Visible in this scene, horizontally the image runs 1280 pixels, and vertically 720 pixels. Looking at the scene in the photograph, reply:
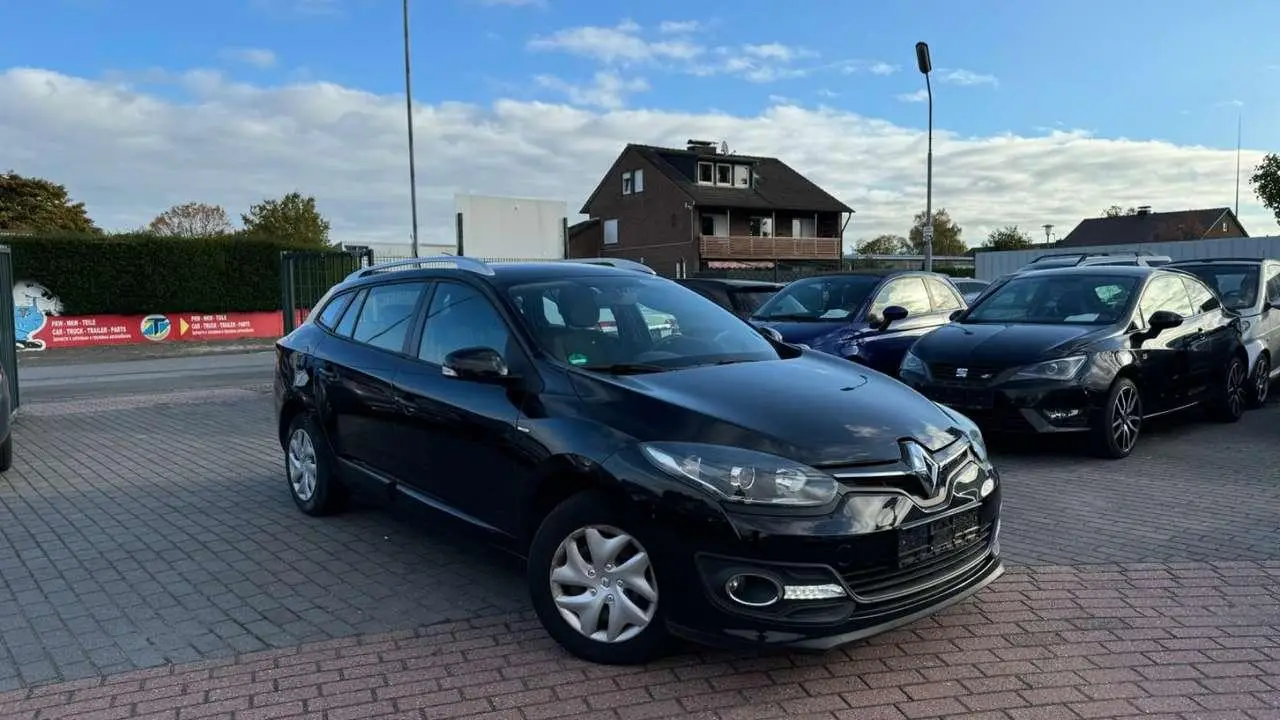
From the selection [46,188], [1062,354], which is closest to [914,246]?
[46,188]

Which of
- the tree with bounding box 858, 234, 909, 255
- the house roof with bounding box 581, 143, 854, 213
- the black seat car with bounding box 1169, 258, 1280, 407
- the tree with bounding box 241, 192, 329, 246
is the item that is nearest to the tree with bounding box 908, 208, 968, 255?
the tree with bounding box 858, 234, 909, 255

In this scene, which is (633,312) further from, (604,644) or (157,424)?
(157,424)

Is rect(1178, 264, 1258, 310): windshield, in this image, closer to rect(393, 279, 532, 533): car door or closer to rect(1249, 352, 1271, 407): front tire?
Result: rect(1249, 352, 1271, 407): front tire

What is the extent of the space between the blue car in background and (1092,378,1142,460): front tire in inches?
90.6

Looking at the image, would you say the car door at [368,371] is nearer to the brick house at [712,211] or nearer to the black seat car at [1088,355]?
the black seat car at [1088,355]

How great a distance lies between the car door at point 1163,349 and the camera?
7.82 meters

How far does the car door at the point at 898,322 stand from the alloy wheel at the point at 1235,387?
2.96 metres

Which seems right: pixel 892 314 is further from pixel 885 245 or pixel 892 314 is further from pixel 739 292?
pixel 885 245

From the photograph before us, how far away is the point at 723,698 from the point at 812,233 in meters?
56.0

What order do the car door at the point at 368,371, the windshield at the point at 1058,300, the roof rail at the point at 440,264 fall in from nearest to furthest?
the roof rail at the point at 440,264 → the car door at the point at 368,371 → the windshield at the point at 1058,300

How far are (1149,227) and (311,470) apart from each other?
83841 mm

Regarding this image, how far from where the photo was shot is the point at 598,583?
3.51 metres

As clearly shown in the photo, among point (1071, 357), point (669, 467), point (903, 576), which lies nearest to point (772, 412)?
point (669, 467)

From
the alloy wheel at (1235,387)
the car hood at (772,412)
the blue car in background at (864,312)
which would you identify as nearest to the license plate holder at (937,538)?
the car hood at (772,412)
